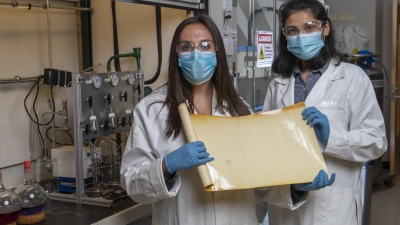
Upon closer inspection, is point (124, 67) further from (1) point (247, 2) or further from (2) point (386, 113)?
(2) point (386, 113)

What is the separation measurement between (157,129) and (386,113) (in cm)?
450

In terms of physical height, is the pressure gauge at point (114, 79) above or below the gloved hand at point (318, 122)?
above

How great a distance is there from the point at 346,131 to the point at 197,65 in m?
0.63

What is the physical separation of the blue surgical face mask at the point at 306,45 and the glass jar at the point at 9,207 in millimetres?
1256

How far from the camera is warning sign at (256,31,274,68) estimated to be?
126 inches

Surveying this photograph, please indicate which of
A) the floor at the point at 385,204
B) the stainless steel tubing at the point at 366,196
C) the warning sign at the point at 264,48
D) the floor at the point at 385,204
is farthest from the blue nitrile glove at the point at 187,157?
the floor at the point at 385,204

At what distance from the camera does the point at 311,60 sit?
72.6 inches

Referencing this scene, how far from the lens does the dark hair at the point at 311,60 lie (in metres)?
1.81

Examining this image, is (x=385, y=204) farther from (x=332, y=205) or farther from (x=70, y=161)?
(x=70, y=161)

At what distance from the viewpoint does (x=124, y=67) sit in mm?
2975

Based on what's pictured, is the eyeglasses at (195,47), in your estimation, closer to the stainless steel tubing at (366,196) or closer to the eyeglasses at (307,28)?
the eyeglasses at (307,28)

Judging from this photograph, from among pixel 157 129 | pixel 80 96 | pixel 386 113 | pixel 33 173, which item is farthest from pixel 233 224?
pixel 386 113

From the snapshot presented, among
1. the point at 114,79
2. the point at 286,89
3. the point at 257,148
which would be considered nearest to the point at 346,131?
the point at 286,89

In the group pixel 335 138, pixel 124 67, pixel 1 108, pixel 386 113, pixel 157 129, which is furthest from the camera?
pixel 386 113
